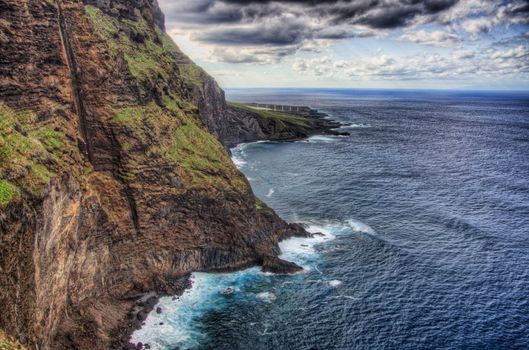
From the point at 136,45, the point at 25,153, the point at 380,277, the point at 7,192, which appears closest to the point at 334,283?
the point at 380,277

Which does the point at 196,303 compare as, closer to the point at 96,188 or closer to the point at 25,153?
the point at 96,188

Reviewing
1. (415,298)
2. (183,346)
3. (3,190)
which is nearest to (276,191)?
(415,298)

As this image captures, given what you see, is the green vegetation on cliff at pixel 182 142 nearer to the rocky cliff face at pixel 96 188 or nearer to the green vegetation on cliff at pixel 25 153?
the rocky cliff face at pixel 96 188

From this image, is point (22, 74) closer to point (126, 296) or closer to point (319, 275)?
point (126, 296)

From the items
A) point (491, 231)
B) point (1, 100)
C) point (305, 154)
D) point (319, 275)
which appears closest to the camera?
point (1, 100)

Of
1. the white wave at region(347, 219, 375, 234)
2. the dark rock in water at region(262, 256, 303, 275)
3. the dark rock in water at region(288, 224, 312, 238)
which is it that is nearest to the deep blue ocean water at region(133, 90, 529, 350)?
the white wave at region(347, 219, 375, 234)
